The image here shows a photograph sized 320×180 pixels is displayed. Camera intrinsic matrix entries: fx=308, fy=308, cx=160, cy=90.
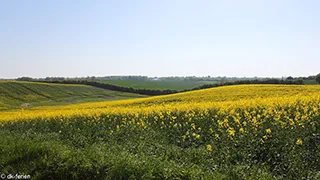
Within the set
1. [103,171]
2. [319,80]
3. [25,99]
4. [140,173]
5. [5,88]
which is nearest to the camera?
[140,173]

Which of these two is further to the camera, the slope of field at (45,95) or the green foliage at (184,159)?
the slope of field at (45,95)

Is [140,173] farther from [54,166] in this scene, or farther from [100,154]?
[54,166]

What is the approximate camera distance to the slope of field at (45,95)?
54.0 m

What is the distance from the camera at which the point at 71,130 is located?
44.8 ft

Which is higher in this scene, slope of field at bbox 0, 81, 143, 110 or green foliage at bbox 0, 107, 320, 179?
green foliage at bbox 0, 107, 320, 179

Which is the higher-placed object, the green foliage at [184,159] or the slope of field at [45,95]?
the green foliage at [184,159]

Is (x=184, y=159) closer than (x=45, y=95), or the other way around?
(x=184, y=159)

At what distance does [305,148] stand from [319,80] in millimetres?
47873

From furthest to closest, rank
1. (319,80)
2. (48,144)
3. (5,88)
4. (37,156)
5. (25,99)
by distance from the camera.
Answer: (5,88)
(25,99)
(319,80)
(48,144)
(37,156)

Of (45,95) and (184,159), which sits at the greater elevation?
(184,159)

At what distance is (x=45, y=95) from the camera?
61.9 meters

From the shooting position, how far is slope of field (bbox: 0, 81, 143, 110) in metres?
54.0

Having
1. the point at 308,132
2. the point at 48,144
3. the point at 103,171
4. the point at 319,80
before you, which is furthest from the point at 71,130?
the point at 319,80

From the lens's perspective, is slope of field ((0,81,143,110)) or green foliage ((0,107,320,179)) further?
slope of field ((0,81,143,110))
